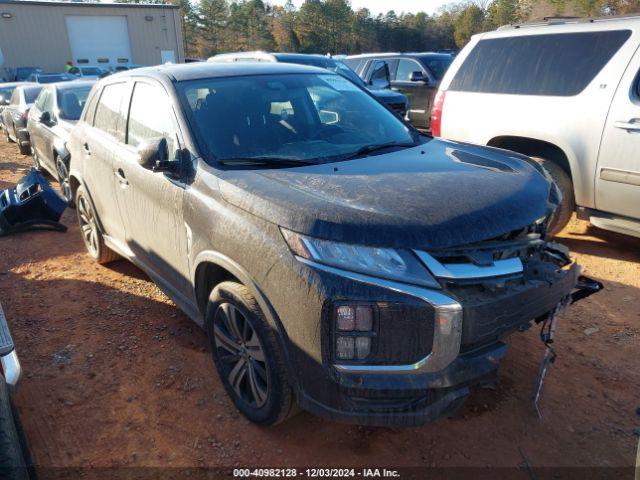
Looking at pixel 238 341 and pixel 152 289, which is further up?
pixel 238 341

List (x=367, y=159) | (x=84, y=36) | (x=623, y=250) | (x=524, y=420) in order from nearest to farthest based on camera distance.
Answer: (x=524, y=420)
(x=367, y=159)
(x=623, y=250)
(x=84, y=36)

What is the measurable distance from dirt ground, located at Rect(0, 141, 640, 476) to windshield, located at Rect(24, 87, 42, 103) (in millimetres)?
7737

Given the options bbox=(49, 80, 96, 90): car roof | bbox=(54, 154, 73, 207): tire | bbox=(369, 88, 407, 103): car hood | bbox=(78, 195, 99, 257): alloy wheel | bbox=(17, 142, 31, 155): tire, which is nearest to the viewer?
bbox=(78, 195, 99, 257): alloy wheel

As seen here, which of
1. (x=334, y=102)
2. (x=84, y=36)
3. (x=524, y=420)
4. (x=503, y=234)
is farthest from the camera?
(x=84, y=36)

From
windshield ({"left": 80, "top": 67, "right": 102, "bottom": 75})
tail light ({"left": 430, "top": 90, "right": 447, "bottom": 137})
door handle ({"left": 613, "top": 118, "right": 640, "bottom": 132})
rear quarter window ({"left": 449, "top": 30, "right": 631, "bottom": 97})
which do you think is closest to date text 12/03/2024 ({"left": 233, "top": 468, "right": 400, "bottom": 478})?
door handle ({"left": 613, "top": 118, "right": 640, "bottom": 132})

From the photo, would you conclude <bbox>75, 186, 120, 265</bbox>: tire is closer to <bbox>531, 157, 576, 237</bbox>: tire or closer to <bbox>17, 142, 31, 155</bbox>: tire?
<bbox>531, 157, 576, 237</bbox>: tire

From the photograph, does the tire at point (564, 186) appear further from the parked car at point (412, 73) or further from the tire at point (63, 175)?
the tire at point (63, 175)

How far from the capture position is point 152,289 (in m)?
4.61

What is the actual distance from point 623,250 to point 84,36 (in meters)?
40.4

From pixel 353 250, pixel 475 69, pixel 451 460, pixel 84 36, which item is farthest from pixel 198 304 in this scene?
pixel 84 36

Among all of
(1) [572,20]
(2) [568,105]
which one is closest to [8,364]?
(2) [568,105]

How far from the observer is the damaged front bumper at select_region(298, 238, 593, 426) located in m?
2.10

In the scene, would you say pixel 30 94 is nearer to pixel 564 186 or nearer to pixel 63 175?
pixel 63 175

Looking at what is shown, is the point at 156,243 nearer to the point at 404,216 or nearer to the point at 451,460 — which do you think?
the point at 404,216
